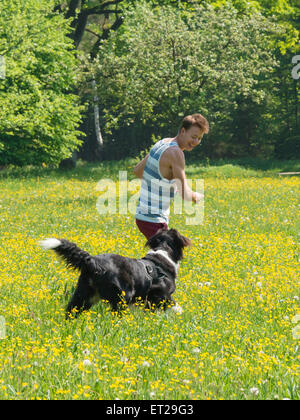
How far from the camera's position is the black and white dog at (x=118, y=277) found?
5.01 m

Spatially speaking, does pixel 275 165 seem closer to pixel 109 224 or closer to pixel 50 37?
pixel 50 37

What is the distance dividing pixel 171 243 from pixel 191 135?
4.33ft

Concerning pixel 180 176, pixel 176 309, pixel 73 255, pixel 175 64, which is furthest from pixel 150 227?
pixel 175 64

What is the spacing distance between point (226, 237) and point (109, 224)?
297 centimetres

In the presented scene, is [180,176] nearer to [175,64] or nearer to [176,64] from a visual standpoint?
[175,64]

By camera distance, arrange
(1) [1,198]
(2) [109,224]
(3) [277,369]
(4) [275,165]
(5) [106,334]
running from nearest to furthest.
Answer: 1. (3) [277,369]
2. (5) [106,334]
3. (2) [109,224]
4. (1) [1,198]
5. (4) [275,165]

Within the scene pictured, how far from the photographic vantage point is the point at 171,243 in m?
5.95

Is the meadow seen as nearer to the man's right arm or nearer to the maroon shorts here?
the maroon shorts

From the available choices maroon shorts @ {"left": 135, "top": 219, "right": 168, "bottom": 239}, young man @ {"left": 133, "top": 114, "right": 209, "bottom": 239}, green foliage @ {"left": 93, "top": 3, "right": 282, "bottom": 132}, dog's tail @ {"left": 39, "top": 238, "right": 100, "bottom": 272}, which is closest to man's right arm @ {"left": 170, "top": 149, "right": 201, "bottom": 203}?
young man @ {"left": 133, "top": 114, "right": 209, "bottom": 239}

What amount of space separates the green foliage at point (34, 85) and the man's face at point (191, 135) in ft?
61.1

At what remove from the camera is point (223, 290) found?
255 inches

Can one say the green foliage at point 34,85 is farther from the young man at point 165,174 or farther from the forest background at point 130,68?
the young man at point 165,174
